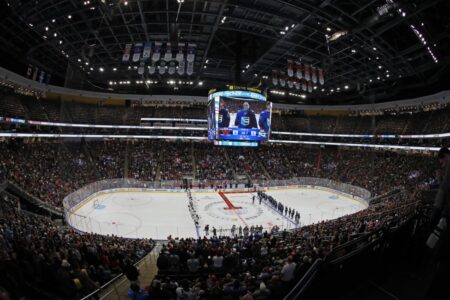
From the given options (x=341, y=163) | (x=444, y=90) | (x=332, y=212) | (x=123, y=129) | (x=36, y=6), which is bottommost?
(x=332, y=212)

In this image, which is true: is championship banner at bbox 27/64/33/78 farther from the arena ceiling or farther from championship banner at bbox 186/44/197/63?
championship banner at bbox 186/44/197/63

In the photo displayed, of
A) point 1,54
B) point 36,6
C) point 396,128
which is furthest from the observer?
point 396,128

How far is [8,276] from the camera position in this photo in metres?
4.78

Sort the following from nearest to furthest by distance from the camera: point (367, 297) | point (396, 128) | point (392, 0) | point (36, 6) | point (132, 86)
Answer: point (367, 297) → point (392, 0) → point (36, 6) → point (396, 128) → point (132, 86)

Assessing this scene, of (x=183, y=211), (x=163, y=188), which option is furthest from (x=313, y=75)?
(x=163, y=188)

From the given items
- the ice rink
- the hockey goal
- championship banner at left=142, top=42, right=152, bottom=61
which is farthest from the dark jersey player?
the hockey goal

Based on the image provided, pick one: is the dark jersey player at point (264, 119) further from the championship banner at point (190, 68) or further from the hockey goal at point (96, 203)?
the hockey goal at point (96, 203)

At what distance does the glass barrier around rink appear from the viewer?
758 inches

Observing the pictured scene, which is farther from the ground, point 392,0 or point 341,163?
point 392,0

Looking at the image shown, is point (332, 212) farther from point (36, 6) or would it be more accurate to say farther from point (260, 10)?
point (36, 6)

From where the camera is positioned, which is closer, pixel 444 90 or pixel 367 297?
pixel 367 297

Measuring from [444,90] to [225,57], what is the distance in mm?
25243

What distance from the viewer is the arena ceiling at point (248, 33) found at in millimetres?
17391

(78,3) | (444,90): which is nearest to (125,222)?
(78,3)
